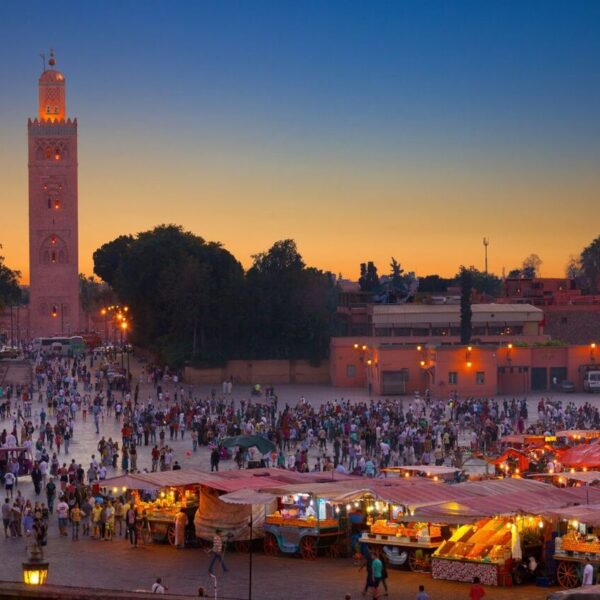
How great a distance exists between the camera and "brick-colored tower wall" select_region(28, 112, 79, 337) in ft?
313

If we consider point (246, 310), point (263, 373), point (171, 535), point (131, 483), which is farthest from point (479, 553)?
point (246, 310)

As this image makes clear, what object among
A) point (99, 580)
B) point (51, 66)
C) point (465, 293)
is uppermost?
point (51, 66)

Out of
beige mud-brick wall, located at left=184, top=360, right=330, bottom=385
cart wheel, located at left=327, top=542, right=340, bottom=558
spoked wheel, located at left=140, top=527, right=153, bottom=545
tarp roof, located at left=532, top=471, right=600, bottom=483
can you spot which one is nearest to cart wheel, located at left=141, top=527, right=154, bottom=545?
spoked wheel, located at left=140, top=527, right=153, bottom=545

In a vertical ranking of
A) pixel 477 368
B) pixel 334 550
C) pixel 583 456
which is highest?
pixel 477 368

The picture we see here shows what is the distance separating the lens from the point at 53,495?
88.2 ft

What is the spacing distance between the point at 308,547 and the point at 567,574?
4458 millimetres

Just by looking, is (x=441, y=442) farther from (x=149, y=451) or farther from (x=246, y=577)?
(x=246, y=577)

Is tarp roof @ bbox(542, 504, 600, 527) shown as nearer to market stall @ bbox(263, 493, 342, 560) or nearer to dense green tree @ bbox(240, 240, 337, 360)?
market stall @ bbox(263, 493, 342, 560)

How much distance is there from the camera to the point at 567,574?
1936 cm

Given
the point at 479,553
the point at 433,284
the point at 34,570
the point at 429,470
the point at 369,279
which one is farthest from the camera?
the point at 433,284

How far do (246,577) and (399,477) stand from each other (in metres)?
5.57

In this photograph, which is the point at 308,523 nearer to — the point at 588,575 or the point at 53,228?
the point at 588,575

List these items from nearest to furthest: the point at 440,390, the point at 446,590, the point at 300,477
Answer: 1. the point at 446,590
2. the point at 300,477
3. the point at 440,390

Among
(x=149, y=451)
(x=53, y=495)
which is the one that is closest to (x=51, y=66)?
(x=149, y=451)
